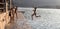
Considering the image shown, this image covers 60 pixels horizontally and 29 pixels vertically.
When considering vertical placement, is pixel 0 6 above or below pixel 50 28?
above

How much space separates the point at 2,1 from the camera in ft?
16.9

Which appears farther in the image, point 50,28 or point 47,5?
point 47,5

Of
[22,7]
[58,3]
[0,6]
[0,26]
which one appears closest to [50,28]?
[0,26]

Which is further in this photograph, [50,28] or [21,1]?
[21,1]

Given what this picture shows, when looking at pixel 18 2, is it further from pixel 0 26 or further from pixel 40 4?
pixel 0 26

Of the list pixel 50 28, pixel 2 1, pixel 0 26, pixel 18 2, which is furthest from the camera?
pixel 18 2

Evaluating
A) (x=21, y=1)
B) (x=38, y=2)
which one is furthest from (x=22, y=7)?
(x=38, y=2)

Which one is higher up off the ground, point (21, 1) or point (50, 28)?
point (21, 1)

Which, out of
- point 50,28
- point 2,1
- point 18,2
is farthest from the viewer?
point 18,2

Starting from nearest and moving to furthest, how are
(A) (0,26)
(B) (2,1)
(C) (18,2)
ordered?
(A) (0,26) → (B) (2,1) → (C) (18,2)

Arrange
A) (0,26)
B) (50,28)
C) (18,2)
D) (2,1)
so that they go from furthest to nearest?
(18,2), (2,1), (50,28), (0,26)

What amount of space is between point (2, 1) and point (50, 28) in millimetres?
2800

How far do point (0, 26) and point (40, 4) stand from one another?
16.9 feet

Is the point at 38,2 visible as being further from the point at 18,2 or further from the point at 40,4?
the point at 18,2
